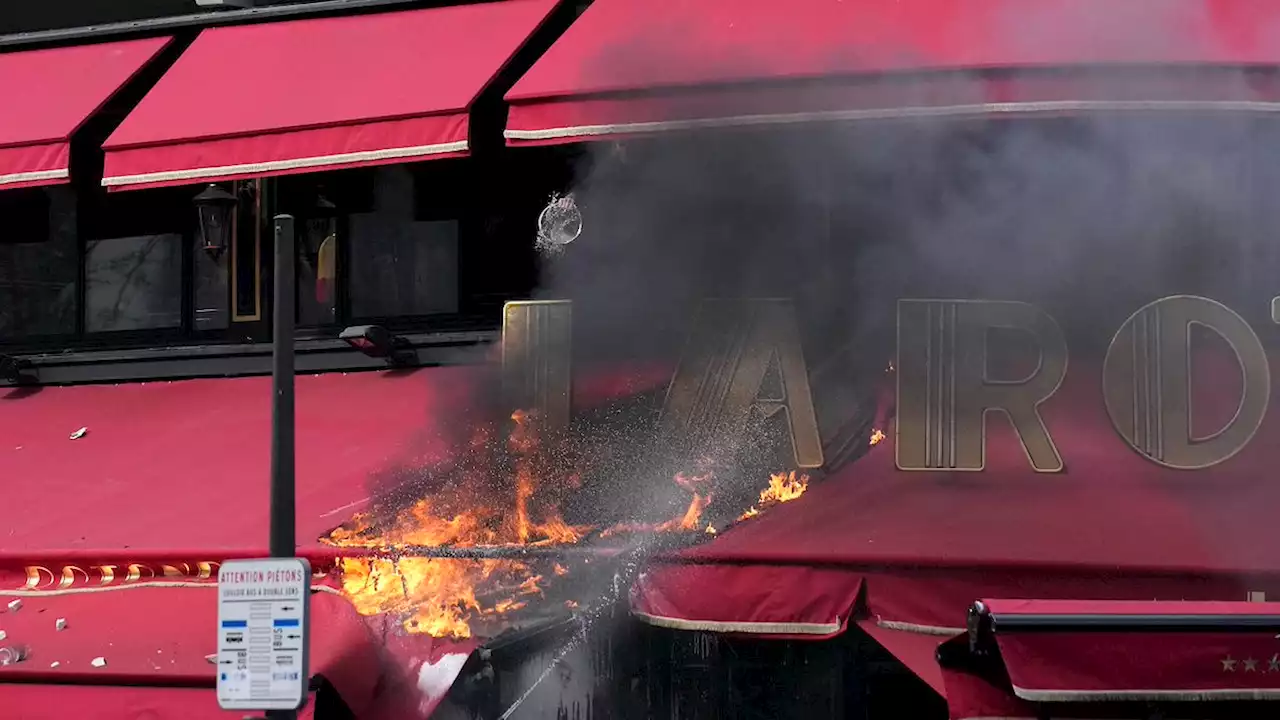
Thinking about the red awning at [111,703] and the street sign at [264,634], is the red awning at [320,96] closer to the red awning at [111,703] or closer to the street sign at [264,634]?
the street sign at [264,634]

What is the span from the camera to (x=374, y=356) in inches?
315

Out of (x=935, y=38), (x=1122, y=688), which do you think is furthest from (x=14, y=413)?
(x=1122, y=688)

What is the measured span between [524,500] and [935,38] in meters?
2.78

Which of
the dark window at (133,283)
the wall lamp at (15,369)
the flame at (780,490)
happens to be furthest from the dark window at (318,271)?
the flame at (780,490)

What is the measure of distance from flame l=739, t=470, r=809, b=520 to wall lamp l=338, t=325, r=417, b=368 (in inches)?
90.1

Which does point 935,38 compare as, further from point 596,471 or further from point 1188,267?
point 596,471

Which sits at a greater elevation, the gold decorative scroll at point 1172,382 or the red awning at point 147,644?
the gold decorative scroll at point 1172,382

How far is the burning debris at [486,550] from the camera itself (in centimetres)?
643

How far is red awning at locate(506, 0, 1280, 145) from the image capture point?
6.36 m

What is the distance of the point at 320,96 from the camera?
7.49 meters

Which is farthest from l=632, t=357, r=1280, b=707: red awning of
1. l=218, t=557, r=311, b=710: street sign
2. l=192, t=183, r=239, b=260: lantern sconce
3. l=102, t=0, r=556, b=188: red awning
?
l=192, t=183, r=239, b=260: lantern sconce

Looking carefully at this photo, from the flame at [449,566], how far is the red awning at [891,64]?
1.72 metres

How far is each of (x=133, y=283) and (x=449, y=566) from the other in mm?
3396

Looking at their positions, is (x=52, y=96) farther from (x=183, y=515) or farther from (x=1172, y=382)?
(x=1172, y=382)
